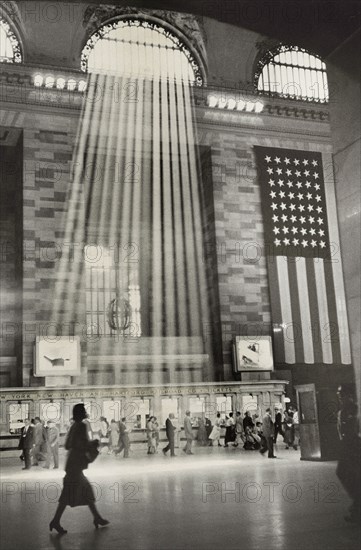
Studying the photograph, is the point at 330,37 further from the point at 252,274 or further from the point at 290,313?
the point at 252,274

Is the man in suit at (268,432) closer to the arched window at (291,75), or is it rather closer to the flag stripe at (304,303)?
the flag stripe at (304,303)

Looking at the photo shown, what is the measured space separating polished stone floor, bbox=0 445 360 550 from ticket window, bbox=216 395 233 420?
875 centimetres

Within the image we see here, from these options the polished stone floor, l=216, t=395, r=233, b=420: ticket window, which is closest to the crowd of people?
l=216, t=395, r=233, b=420: ticket window

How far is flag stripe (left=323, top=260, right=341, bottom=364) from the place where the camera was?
76.5ft

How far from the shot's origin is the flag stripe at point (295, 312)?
885 inches

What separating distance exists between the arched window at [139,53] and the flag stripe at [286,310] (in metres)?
8.42

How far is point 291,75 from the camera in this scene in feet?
90.1

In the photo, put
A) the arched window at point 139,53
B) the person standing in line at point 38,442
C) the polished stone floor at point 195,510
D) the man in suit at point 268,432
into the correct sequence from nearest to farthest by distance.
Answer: the polished stone floor at point 195,510
the man in suit at point 268,432
the person standing in line at point 38,442
the arched window at point 139,53

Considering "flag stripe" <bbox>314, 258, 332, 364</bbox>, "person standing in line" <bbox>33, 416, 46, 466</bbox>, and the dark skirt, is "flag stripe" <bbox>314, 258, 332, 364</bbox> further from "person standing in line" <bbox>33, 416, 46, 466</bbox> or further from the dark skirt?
the dark skirt

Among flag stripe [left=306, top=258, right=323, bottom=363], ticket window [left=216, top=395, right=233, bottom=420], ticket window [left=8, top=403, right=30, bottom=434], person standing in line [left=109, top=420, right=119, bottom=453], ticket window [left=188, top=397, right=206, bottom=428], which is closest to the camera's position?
person standing in line [left=109, top=420, right=119, bottom=453]

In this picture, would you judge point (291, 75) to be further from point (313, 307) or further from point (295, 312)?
point (295, 312)

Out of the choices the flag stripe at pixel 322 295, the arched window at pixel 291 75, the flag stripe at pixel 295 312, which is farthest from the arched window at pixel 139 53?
the flag stripe at pixel 322 295

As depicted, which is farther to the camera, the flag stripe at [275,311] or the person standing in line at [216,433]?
the flag stripe at [275,311]

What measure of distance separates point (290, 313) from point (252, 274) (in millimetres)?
2680
